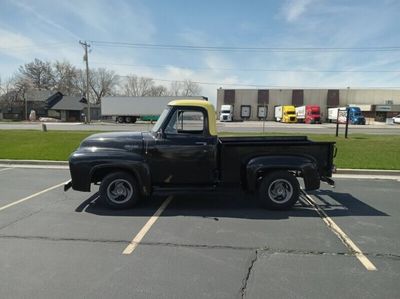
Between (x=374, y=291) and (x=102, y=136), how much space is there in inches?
203

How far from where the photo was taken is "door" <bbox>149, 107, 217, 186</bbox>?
6398 millimetres

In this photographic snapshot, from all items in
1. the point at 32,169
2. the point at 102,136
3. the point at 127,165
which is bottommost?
the point at 32,169

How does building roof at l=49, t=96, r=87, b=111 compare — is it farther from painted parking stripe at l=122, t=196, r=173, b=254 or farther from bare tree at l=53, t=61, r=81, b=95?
painted parking stripe at l=122, t=196, r=173, b=254

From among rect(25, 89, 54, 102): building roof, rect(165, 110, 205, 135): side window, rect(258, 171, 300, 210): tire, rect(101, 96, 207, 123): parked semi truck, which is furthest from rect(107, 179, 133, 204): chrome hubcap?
rect(25, 89, 54, 102): building roof

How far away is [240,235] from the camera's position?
5.14 m

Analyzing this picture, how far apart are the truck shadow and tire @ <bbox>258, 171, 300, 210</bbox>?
148 mm

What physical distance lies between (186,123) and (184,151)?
1.77ft

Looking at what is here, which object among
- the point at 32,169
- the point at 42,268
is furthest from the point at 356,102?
the point at 42,268

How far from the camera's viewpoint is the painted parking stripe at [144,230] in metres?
4.61

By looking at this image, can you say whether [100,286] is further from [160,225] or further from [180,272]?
[160,225]

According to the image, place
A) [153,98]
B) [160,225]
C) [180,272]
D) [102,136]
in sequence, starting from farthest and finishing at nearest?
[153,98] → [102,136] → [160,225] → [180,272]

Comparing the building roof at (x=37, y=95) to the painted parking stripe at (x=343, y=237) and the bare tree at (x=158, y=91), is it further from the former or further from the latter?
the painted parking stripe at (x=343, y=237)

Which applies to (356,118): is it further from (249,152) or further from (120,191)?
(120,191)

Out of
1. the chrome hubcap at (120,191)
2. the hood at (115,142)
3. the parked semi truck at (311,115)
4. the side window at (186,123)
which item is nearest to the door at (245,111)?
the parked semi truck at (311,115)
